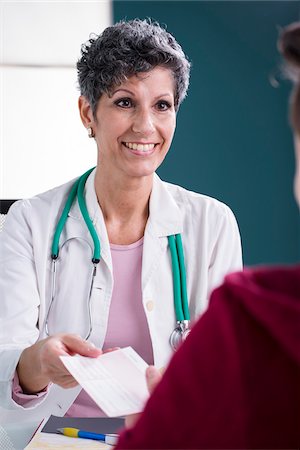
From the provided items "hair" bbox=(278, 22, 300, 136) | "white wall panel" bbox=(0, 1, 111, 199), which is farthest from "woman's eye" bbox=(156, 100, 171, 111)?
"white wall panel" bbox=(0, 1, 111, 199)

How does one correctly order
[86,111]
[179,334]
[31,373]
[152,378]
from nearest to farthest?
[152,378] < [31,373] < [179,334] < [86,111]

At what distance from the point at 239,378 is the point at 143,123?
119 centimetres

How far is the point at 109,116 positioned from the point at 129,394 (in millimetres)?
893

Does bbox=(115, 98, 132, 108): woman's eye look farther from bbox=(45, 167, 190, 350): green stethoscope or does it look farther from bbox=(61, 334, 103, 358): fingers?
bbox=(61, 334, 103, 358): fingers

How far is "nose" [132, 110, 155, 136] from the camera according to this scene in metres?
1.75

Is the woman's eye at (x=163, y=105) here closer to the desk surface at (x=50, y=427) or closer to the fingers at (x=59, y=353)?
the fingers at (x=59, y=353)

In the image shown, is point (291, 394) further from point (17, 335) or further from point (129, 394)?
point (17, 335)

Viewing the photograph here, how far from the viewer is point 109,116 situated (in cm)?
178

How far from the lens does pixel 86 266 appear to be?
1.73 meters

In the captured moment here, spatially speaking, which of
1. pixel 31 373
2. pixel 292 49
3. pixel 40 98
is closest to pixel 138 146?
pixel 31 373

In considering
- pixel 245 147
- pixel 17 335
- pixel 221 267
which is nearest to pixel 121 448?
pixel 17 335

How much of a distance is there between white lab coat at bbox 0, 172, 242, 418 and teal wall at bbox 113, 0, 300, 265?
189 cm

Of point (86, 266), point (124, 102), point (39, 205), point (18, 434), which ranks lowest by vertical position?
point (18, 434)

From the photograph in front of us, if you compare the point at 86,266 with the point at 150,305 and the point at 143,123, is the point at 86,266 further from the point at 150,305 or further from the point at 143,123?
the point at 143,123
